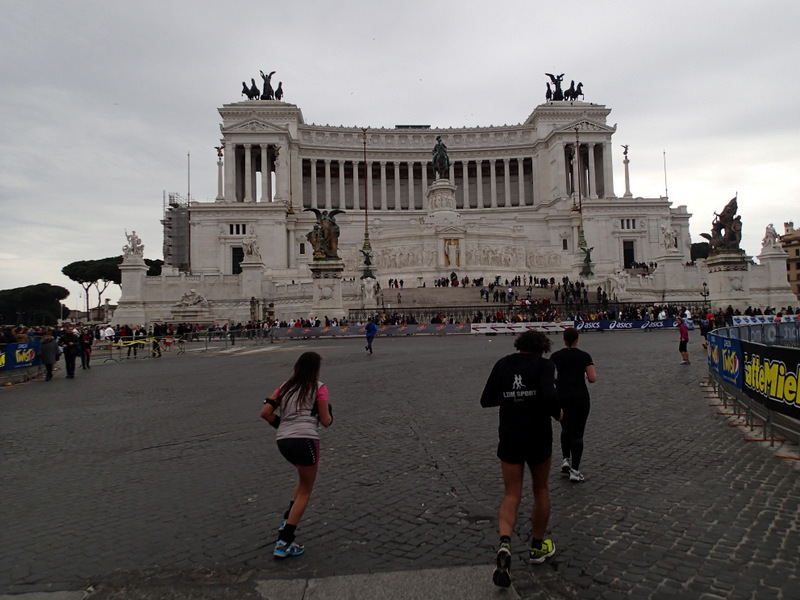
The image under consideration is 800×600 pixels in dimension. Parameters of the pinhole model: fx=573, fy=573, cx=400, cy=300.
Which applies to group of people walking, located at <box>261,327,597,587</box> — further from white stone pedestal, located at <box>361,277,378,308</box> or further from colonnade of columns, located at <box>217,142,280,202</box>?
colonnade of columns, located at <box>217,142,280,202</box>

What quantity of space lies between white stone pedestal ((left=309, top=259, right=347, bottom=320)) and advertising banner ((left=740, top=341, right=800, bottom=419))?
3061cm

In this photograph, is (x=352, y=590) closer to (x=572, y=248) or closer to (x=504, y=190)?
(x=572, y=248)

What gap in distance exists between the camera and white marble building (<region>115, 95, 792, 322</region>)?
4653 centimetres

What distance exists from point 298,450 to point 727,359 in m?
8.95

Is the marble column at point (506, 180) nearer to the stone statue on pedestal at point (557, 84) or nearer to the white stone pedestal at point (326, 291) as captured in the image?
the stone statue on pedestal at point (557, 84)

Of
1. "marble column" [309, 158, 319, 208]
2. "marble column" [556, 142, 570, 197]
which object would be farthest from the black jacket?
"marble column" [309, 158, 319, 208]

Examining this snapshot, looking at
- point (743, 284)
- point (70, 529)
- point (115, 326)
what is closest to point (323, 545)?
point (70, 529)

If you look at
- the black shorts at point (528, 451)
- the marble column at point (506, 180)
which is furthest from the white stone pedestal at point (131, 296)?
the marble column at point (506, 180)

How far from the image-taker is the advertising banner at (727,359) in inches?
377

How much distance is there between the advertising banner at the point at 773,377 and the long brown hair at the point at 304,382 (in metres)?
6.08

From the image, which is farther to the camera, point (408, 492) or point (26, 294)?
point (26, 294)

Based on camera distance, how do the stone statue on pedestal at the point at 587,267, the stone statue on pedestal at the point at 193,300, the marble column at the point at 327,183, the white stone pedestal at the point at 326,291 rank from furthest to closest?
the marble column at the point at 327,183
the stone statue on pedestal at the point at 587,267
the stone statue on pedestal at the point at 193,300
the white stone pedestal at the point at 326,291

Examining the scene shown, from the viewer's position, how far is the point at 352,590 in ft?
13.4

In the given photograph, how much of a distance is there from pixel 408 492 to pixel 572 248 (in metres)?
72.6
